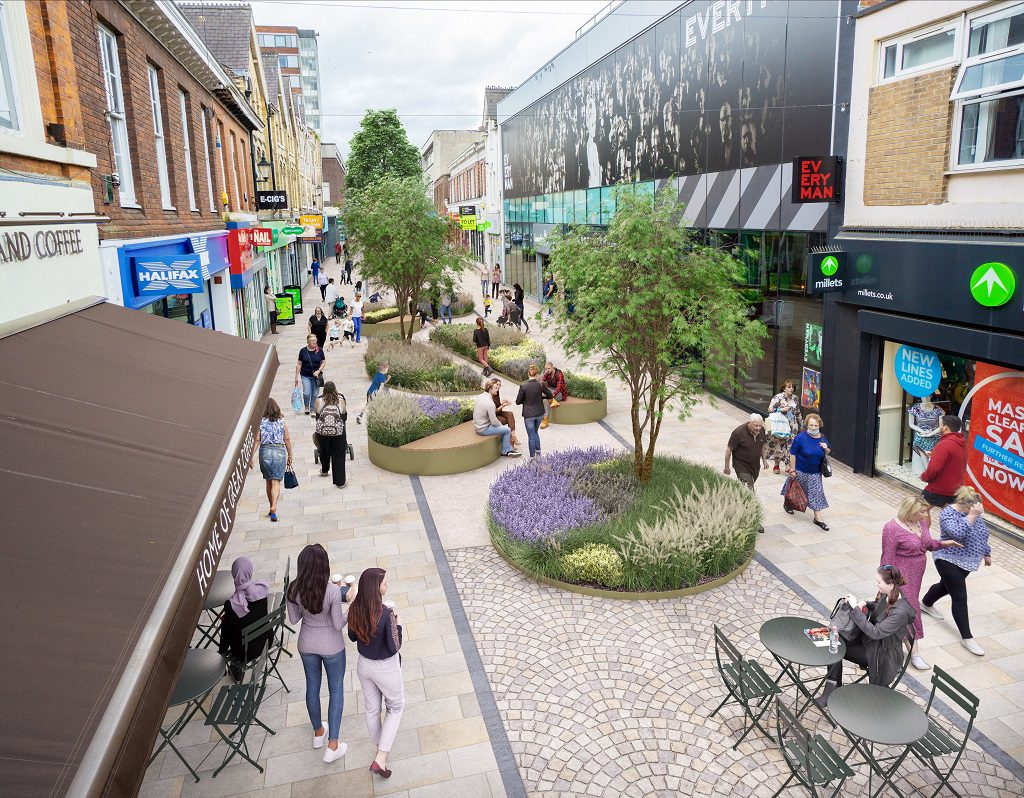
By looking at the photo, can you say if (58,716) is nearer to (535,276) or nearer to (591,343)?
(591,343)

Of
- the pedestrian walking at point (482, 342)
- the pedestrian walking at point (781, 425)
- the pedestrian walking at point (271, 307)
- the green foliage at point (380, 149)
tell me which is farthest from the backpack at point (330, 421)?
the green foliage at point (380, 149)

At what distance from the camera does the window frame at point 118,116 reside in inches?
404

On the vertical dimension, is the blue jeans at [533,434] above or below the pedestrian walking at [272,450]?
below

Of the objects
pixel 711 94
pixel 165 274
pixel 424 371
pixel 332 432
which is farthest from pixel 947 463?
pixel 424 371

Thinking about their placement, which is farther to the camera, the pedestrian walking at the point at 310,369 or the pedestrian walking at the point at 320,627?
the pedestrian walking at the point at 310,369

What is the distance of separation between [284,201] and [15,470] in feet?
74.9

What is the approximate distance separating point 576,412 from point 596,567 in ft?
25.9

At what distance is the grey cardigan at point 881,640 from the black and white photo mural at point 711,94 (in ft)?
30.9

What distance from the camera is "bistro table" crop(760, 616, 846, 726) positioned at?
5.84 meters

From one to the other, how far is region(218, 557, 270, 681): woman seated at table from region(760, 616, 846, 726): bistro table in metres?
4.36

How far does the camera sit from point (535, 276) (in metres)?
37.2

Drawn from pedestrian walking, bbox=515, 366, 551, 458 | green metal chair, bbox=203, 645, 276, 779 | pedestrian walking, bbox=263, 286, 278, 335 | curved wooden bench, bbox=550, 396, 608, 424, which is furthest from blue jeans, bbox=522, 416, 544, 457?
pedestrian walking, bbox=263, 286, 278, 335

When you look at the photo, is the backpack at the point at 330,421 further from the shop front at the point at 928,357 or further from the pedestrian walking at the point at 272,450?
the shop front at the point at 928,357

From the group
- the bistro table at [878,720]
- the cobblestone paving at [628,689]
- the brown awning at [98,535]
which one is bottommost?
the cobblestone paving at [628,689]
